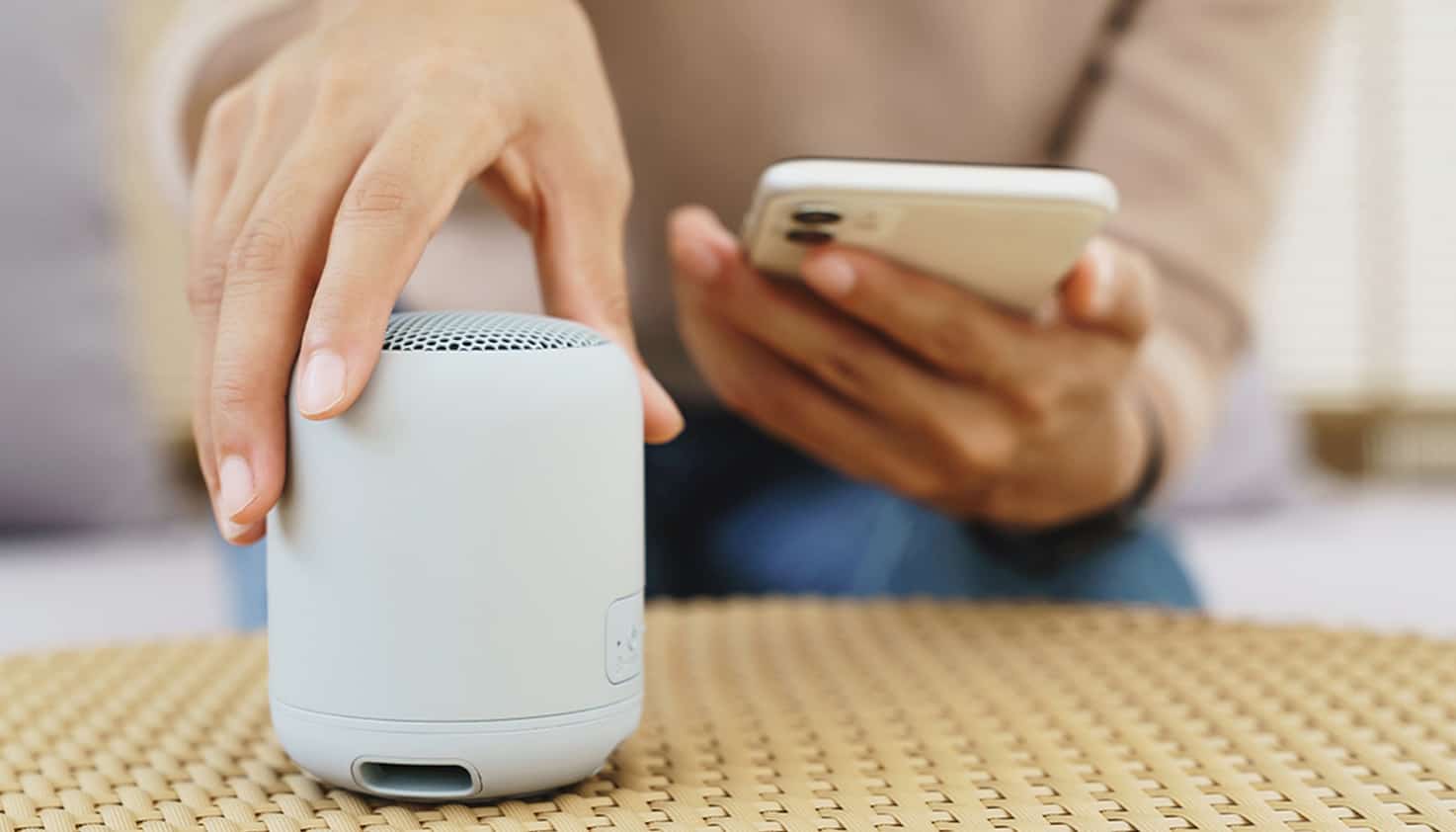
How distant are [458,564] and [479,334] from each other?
0.07 m

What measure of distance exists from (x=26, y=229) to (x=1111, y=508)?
1.13 metres

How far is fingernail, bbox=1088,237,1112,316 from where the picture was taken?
0.67m

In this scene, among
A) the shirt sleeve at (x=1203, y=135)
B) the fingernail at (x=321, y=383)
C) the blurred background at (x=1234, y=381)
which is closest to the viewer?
the fingernail at (x=321, y=383)

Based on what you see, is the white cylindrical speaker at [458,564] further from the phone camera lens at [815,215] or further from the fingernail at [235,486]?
the phone camera lens at [815,215]

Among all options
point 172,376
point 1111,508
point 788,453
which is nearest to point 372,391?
point 1111,508

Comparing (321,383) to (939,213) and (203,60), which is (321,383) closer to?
(939,213)

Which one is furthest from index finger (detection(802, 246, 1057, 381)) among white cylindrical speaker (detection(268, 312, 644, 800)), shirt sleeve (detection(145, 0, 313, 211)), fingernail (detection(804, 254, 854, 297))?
shirt sleeve (detection(145, 0, 313, 211))

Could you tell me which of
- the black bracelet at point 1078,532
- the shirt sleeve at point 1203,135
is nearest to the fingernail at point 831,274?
the black bracelet at point 1078,532

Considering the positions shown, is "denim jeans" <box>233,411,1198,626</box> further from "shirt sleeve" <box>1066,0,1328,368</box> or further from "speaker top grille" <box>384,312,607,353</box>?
"speaker top grille" <box>384,312,607,353</box>

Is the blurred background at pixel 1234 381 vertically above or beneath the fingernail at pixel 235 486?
beneath

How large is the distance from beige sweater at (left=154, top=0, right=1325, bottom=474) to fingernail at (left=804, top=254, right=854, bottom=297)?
0.43 meters

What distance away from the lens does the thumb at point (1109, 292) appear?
26.2 inches

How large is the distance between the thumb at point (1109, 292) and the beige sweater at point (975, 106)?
27 cm

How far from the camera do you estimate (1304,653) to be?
0.64 metres
